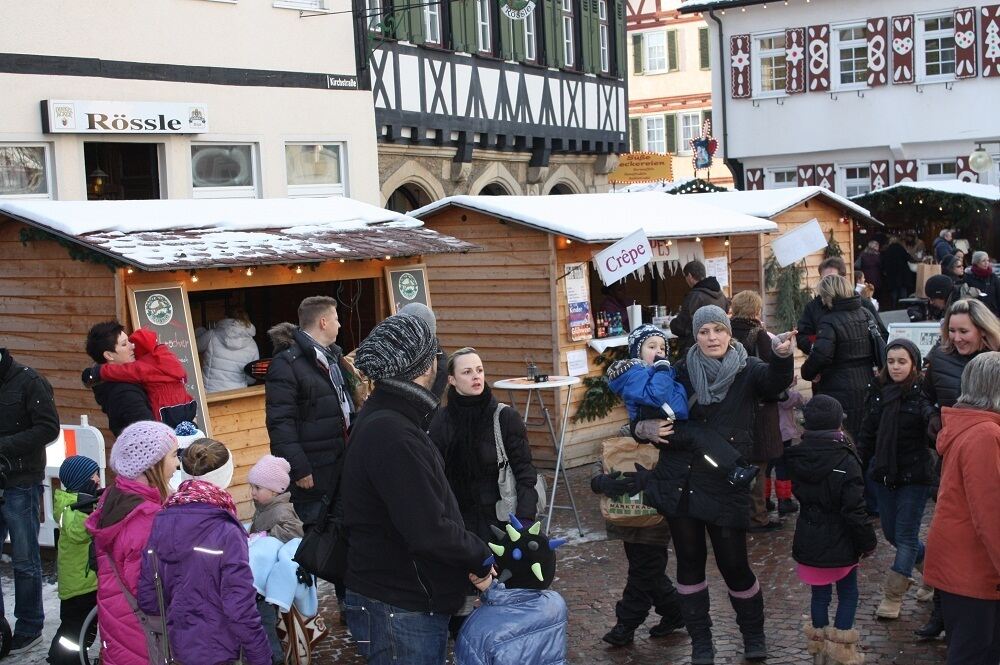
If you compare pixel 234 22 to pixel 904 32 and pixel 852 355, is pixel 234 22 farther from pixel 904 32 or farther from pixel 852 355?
pixel 904 32

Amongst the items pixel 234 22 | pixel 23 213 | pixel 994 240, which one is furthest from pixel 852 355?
pixel 994 240

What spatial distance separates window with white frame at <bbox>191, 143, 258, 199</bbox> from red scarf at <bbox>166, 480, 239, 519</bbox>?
10676 mm

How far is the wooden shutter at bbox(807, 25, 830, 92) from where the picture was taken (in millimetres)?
29375

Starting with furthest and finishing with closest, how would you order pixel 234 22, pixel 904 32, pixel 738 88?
1. pixel 738 88
2. pixel 904 32
3. pixel 234 22

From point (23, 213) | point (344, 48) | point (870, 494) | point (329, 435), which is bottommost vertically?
point (870, 494)

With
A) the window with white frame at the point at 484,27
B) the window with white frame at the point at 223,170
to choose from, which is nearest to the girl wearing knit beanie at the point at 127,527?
the window with white frame at the point at 223,170

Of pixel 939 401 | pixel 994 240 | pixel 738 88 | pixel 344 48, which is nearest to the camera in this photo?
pixel 939 401

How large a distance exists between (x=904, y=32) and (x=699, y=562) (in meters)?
24.6

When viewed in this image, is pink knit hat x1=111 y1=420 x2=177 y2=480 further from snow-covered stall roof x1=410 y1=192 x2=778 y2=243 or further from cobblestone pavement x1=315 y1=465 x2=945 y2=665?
snow-covered stall roof x1=410 y1=192 x2=778 y2=243

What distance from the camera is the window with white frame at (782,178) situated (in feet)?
100

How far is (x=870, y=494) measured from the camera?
8.80 meters

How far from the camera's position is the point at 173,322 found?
9352 mm

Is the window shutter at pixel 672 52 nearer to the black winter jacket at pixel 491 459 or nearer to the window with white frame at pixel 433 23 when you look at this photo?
the window with white frame at pixel 433 23

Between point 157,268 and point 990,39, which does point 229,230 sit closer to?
point 157,268
